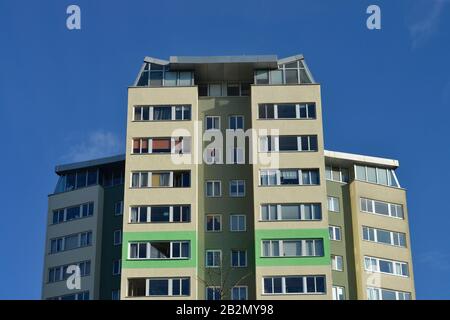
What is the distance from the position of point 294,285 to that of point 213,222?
31.5 feet

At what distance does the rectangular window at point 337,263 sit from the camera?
74.4 metres

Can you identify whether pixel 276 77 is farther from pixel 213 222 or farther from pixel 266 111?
pixel 213 222

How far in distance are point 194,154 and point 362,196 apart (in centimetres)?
1707

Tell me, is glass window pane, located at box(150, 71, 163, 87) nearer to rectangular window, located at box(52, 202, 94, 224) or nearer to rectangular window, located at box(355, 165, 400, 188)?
rectangular window, located at box(52, 202, 94, 224)

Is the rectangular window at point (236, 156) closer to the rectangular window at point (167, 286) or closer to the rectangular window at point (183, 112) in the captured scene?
the rectangular window at point (183, 112)

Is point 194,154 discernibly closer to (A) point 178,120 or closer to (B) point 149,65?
(A) point 178,120

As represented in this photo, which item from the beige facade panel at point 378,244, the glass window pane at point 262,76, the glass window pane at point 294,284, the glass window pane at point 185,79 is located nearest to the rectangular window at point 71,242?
the glass window pane at point 185,79

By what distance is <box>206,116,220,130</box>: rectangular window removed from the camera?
245 feet

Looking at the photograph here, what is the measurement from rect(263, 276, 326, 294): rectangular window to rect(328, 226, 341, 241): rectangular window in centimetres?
868

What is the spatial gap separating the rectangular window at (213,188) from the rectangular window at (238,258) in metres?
5.44

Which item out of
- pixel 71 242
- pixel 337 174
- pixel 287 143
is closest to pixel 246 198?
pixel 287 143

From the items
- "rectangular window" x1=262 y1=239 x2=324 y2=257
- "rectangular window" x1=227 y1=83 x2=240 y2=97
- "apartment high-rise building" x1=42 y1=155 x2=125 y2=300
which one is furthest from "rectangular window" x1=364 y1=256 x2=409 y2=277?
"apartment high-rise building" x1=42 y1=155 x2=125 y2=300

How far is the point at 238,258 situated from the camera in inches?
2800
